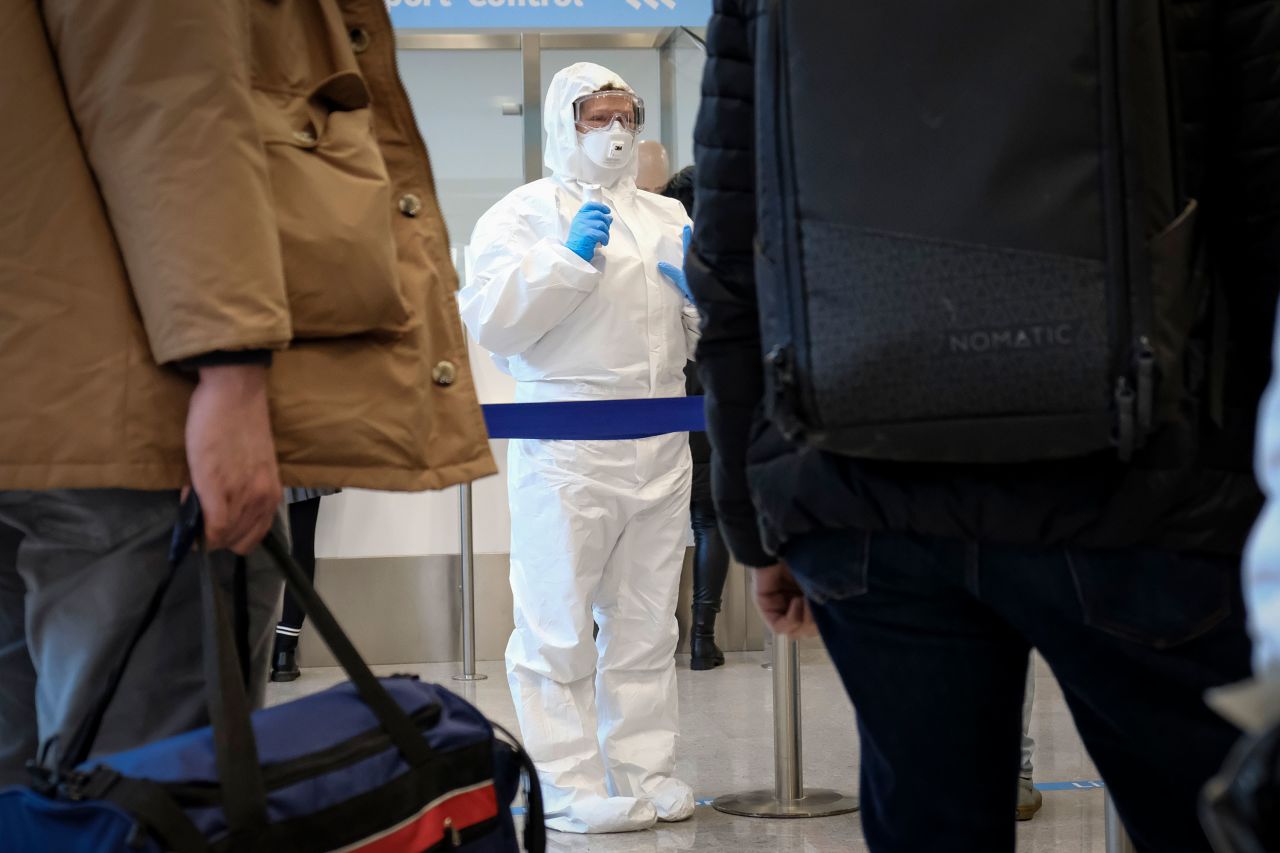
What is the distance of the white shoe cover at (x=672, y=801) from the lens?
3467mm

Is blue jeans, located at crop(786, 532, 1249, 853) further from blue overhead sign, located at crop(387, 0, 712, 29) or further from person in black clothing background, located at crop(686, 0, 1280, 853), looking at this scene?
blue overhead sign, located at crop(387, 0, 712, 29)

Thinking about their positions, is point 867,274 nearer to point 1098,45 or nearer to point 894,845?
point 1098,45

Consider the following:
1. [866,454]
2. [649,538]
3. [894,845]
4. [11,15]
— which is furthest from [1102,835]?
[11,15]

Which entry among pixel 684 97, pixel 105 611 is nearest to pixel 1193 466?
pixel 105 611

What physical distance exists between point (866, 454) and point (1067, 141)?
280 millimetres

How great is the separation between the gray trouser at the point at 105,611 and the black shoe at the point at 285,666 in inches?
180

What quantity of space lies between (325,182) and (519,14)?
5189mm

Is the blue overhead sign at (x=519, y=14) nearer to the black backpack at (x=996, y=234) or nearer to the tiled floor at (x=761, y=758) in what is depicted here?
the tiled floor at (x=761, y=758)

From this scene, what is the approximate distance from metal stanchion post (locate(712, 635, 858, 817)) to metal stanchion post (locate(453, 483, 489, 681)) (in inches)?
92.0

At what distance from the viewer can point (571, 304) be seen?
3.62m

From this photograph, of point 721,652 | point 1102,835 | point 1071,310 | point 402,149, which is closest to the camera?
point 1071,310

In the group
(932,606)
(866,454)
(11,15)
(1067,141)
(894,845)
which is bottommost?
(894,845)

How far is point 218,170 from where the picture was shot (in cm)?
124

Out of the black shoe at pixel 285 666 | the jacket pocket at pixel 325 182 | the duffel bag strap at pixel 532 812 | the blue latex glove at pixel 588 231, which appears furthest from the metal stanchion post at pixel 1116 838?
the black shoe at pixel 285 666
